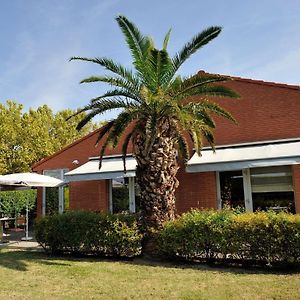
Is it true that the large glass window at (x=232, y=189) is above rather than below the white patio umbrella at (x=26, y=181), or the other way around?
below

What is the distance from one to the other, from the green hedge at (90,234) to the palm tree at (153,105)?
96 centimetres

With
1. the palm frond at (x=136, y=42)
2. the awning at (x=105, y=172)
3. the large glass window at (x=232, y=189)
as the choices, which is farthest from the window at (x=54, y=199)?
the palm frond at (x=136, y=42)

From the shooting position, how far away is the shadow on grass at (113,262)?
12.9 metres

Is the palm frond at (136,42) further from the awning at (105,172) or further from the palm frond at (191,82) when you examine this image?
the awning at (105,172)

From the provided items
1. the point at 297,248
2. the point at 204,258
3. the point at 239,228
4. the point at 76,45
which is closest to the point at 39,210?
the point at 76,45

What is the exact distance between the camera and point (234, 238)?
43.9 feet

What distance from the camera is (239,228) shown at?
13375 mm

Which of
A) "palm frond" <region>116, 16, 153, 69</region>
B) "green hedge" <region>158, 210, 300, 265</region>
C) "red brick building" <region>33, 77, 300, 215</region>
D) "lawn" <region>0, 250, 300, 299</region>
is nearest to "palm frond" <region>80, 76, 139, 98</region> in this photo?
"palm frond" <region>116, 16, 153, 69</region>

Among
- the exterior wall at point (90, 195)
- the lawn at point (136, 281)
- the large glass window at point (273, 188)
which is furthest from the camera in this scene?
the exterior wall at point (90, 195)

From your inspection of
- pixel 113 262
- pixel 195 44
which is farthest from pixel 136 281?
pixel 195 44

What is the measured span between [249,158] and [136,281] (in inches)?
394

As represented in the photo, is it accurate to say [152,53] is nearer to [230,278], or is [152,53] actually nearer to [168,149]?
[168,149]

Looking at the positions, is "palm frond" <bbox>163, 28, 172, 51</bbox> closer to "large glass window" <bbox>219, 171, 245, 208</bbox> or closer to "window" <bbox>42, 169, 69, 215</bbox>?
"large glass window" <bbox>219, 171, 245, 208</bbox>

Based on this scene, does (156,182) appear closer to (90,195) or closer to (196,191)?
(196,191)
